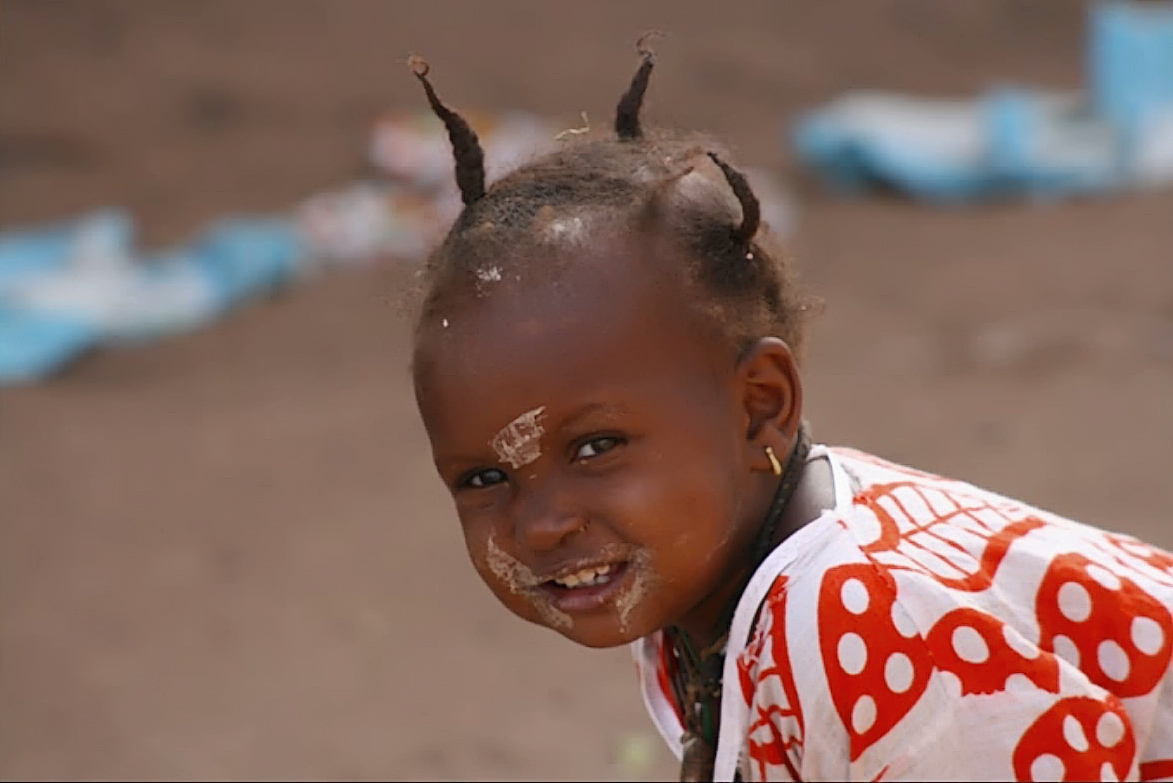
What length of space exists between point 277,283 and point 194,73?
7.75 feet

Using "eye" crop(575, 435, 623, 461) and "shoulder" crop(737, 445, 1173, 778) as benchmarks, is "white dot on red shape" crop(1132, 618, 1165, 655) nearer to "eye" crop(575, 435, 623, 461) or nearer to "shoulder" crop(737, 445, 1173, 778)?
"shoulder" crop(737, 445, 1173, 778)

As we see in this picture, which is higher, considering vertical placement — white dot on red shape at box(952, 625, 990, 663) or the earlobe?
the earlobe

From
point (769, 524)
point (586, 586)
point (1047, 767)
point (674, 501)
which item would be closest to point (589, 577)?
point (586, 586)

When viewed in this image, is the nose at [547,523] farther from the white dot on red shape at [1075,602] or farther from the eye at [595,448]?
the white dot on red shape at [1075,602]

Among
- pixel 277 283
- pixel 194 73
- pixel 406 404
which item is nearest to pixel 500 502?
pixel 406 404

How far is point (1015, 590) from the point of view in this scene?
5.60 ft

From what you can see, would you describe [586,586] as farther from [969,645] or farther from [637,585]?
[969,645]

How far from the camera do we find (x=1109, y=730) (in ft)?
5.29

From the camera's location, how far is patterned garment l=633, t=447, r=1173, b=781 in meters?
1.60

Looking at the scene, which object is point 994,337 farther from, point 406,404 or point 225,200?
point 225,200

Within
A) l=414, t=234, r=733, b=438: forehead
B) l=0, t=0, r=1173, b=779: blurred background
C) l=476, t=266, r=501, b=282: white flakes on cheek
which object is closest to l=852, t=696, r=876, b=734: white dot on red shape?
l=414, t=234, r=733, b=438: forehead

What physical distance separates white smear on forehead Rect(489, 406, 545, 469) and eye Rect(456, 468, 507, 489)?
4 centimetres

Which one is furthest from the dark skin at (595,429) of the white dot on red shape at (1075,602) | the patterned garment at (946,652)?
the white dot on red shape at (1075,602)

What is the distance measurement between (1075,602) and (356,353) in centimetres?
382
